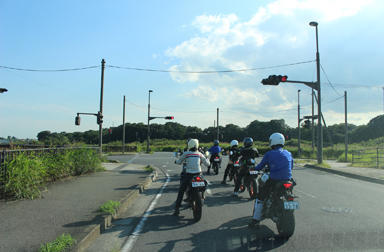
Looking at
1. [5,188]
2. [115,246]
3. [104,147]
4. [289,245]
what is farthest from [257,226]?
[104,147]

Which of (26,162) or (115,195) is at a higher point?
(26,162)

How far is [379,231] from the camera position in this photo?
206 inches

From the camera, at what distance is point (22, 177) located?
7758mm

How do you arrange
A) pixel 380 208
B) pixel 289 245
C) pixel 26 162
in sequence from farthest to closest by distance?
pixel 26 162, pixel 380 208, pixel 289 245

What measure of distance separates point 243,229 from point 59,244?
3.02m

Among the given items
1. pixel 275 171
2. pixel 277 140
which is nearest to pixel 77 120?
pixel 277 140

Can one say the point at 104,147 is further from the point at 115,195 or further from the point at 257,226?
Result: the point at 257,226

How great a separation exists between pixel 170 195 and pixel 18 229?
4.67 m

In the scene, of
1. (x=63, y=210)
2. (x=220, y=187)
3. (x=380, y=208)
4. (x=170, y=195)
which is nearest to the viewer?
(x=63, y=210)

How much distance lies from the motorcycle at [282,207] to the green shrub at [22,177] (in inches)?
234

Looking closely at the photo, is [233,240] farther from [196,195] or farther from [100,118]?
[100,118]

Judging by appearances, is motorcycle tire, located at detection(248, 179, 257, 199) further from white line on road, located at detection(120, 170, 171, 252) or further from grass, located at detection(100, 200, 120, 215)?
grass, located at detection(100, 200, 120, 215)

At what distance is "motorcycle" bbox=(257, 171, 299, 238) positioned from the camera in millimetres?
4793

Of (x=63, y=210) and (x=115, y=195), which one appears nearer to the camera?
(x=63, y=210)
